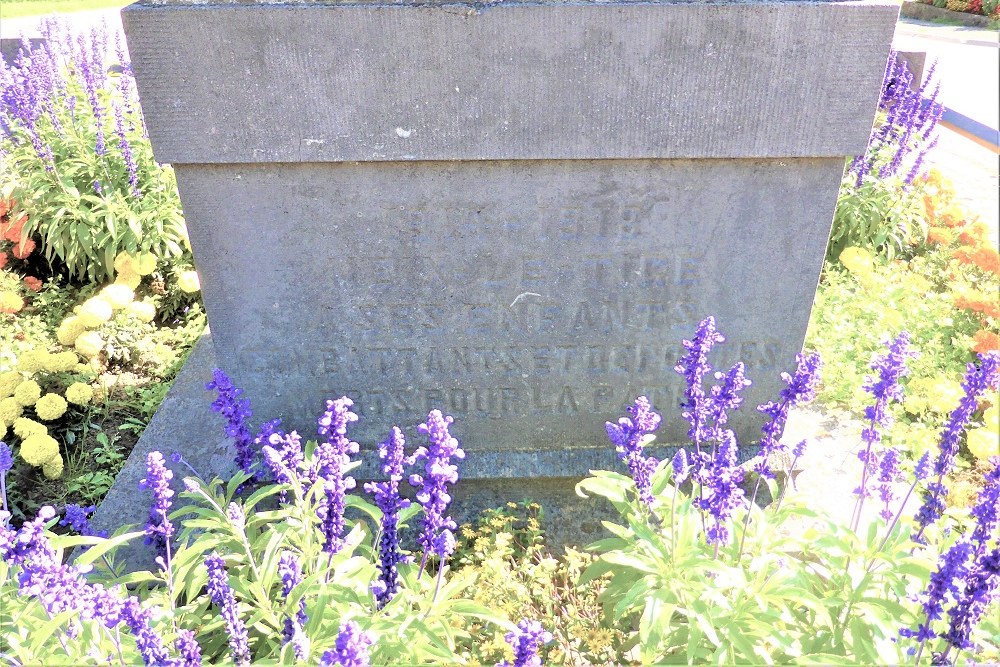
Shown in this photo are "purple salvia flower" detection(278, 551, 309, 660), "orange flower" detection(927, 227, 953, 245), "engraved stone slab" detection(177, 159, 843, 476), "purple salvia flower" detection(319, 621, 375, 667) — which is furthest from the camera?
"orange flower" detection(927, 227, 953, 245)

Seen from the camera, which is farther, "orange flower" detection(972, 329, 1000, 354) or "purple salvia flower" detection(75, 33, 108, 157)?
"purple salvia flower" detection(75, 33, 108, 157)

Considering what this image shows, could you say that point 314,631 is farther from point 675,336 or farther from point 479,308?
point 675,336

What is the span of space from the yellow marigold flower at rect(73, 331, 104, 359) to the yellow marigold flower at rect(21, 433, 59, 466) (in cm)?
68

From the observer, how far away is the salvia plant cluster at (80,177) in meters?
4.58

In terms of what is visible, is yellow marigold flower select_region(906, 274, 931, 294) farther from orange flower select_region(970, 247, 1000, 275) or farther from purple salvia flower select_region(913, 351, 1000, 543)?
purple salvia flower select_region(913, 351, 1000, 543)

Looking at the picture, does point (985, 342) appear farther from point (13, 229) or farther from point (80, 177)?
point (13, 229)

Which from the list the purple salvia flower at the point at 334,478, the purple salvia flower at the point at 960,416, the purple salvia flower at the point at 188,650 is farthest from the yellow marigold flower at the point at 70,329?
the purple salvia flower at the point at 960,416

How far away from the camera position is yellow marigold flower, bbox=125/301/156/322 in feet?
14.0

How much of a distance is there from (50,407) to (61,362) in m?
0.40

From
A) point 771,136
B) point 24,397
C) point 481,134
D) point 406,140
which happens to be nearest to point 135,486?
point 24,397

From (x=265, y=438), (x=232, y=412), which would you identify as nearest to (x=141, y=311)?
(x=265, y=438)

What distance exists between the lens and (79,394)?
3797mm

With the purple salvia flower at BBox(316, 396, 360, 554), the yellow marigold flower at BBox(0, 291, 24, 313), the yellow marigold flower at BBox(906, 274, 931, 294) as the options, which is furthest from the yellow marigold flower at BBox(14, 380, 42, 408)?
the yellow marigold flower at BBox(906, 274, 931, 294)

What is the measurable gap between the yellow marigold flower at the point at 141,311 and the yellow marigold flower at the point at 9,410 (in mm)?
817
